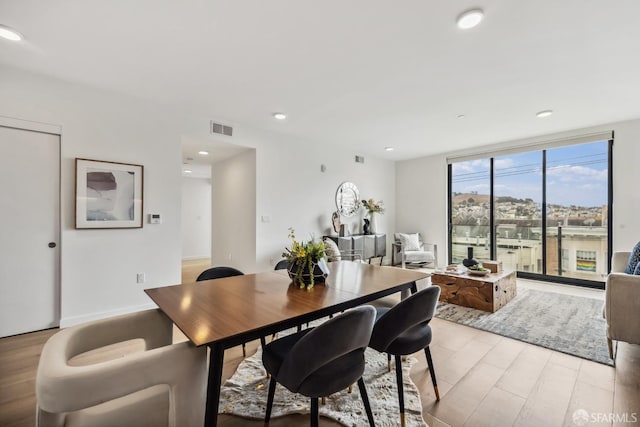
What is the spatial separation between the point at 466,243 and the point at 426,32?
4.84 metres

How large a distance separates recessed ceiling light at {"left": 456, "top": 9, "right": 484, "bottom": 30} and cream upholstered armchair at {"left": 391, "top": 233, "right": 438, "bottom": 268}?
4.27 metres

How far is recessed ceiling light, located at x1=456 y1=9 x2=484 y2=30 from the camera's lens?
1901 mm

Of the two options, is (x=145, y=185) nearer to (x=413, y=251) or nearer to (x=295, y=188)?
(x=295, y=188)

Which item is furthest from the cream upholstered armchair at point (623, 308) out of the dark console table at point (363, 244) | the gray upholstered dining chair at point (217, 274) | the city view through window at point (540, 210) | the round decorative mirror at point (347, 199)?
the round decorative mirror at point (347, 199)

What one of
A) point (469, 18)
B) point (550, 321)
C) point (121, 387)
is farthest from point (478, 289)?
point (121, 387)

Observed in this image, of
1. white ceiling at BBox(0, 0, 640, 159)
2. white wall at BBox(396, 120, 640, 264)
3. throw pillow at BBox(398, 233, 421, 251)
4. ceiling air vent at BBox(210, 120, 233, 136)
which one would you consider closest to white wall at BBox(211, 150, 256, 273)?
ceiling air vent at BBox(210, 120, 233, 136)

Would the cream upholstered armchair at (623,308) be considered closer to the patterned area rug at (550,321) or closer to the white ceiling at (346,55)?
the patterned area rug at (550,321)

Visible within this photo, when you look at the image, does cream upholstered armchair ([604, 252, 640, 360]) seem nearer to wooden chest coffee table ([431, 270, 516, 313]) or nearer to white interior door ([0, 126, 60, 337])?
wooden chest coffee table ([431, 270, 516, 313])

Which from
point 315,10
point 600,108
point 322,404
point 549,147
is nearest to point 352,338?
point 322,404

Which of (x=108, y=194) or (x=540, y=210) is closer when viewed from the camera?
(x=108, y=194)

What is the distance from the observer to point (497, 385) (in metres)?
1.99

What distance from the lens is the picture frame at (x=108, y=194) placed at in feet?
9.92

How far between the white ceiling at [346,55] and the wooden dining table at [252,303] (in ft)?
5.97

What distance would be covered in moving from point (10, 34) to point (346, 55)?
2.60 m
